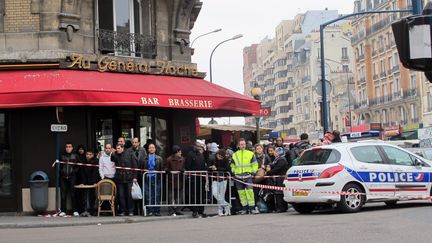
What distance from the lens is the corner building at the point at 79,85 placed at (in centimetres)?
1631

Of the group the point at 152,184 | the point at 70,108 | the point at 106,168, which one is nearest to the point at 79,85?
the point at 70,108

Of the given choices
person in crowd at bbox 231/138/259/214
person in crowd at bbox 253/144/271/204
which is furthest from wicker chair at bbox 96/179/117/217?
person in crowd at bbox 253/144/271/204

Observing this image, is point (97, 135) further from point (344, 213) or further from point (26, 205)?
point (344, 213)

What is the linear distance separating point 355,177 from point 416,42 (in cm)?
971

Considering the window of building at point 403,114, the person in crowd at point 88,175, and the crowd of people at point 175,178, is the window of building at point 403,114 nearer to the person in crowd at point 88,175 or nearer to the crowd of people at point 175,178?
the crowd of people at point 175,178

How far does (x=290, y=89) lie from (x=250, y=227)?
129 metres

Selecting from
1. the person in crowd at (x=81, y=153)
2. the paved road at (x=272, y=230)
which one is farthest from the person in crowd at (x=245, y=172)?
the person in crowd at (x=81, y=153)

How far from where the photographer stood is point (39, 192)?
16.4 m

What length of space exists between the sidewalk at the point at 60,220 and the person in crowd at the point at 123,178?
0.53 m

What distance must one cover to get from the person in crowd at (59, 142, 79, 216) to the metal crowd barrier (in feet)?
5.72

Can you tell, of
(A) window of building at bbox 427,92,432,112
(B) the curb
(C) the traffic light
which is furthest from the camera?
(A) window of building at bbox 427,92,432,112

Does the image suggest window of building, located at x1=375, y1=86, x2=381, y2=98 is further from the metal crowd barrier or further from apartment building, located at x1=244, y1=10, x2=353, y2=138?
the metal crowd barrier

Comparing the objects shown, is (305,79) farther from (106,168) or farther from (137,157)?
(106,168)

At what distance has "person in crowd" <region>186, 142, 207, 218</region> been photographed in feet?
54.2
